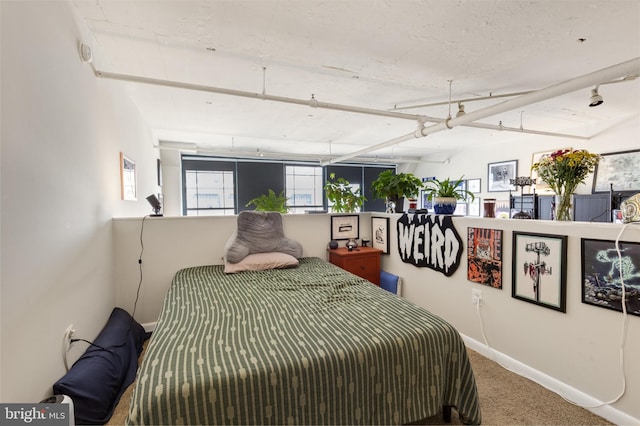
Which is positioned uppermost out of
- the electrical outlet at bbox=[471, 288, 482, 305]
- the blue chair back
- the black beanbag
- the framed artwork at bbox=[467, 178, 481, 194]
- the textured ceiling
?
the textured ceiling

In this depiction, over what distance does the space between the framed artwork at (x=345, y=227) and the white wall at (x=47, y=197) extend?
7.57 feet

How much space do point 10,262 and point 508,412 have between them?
271cm

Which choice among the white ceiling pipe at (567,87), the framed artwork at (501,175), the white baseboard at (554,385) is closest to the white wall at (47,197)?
the white baseboard at (554,385)

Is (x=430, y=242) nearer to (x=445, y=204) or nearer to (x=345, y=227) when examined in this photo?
(x=445, y=204)

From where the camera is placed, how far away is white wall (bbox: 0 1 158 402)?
4.00 ft

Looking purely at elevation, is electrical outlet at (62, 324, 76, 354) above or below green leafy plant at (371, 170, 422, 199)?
below

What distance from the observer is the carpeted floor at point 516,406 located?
1626 millimetres

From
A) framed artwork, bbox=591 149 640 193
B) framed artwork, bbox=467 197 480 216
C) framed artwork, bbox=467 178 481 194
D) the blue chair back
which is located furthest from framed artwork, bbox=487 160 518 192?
the blue chair back

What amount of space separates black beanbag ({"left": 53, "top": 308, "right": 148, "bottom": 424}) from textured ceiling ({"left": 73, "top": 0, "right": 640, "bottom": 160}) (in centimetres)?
234

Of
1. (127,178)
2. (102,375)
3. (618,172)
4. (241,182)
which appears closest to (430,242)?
(102,375)

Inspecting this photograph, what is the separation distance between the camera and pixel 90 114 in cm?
215

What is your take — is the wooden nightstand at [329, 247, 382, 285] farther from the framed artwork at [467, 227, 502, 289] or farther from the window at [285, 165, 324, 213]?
the window at [285, 165, 324, 213]

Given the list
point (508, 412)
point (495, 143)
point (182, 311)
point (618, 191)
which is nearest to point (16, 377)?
point (182, 311)

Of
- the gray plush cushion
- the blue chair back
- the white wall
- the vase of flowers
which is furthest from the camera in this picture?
the blue chair back
